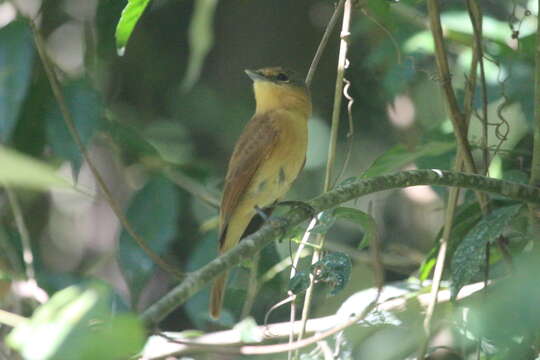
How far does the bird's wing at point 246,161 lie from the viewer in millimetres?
3408

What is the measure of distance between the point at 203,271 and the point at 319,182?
11.8ft

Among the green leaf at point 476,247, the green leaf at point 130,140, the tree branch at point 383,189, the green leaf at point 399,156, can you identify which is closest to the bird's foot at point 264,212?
the green leaf at point 130,140

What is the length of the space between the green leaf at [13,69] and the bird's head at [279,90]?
4.31ft

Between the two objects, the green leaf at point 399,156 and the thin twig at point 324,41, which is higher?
the thin twig at point 324,41

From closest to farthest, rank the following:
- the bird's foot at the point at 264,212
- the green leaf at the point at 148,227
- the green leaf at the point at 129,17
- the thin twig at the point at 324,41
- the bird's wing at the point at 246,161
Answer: the green leaf at the point at 129,17 < the thin twig at the point at 324,41 < the green leaf at the point at 148,227 < the bird's wing at the point at 246,161 < the bird's foot at the point at 264,212

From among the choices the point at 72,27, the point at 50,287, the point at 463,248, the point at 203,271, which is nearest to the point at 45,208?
the point at 72,27

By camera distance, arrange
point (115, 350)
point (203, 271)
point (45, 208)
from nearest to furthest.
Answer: point (115, 350) → point (203, 271) → point (45, 208)

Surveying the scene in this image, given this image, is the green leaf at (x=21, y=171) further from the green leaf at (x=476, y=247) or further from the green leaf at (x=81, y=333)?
the green leaf at (x=476, y=247)

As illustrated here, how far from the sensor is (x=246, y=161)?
11.4ft

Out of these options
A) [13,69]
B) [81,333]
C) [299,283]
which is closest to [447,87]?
[299,283]

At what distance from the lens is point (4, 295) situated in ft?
10.7

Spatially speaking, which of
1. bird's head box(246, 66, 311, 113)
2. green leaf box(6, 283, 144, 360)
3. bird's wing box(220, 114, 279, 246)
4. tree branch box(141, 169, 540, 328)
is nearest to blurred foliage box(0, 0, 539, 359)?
green leaf box(6, 283, 144, 360)

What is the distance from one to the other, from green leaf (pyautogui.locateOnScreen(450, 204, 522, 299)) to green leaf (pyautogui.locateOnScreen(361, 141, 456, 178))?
696 millimetres

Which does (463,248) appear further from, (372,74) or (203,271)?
(372,74)
